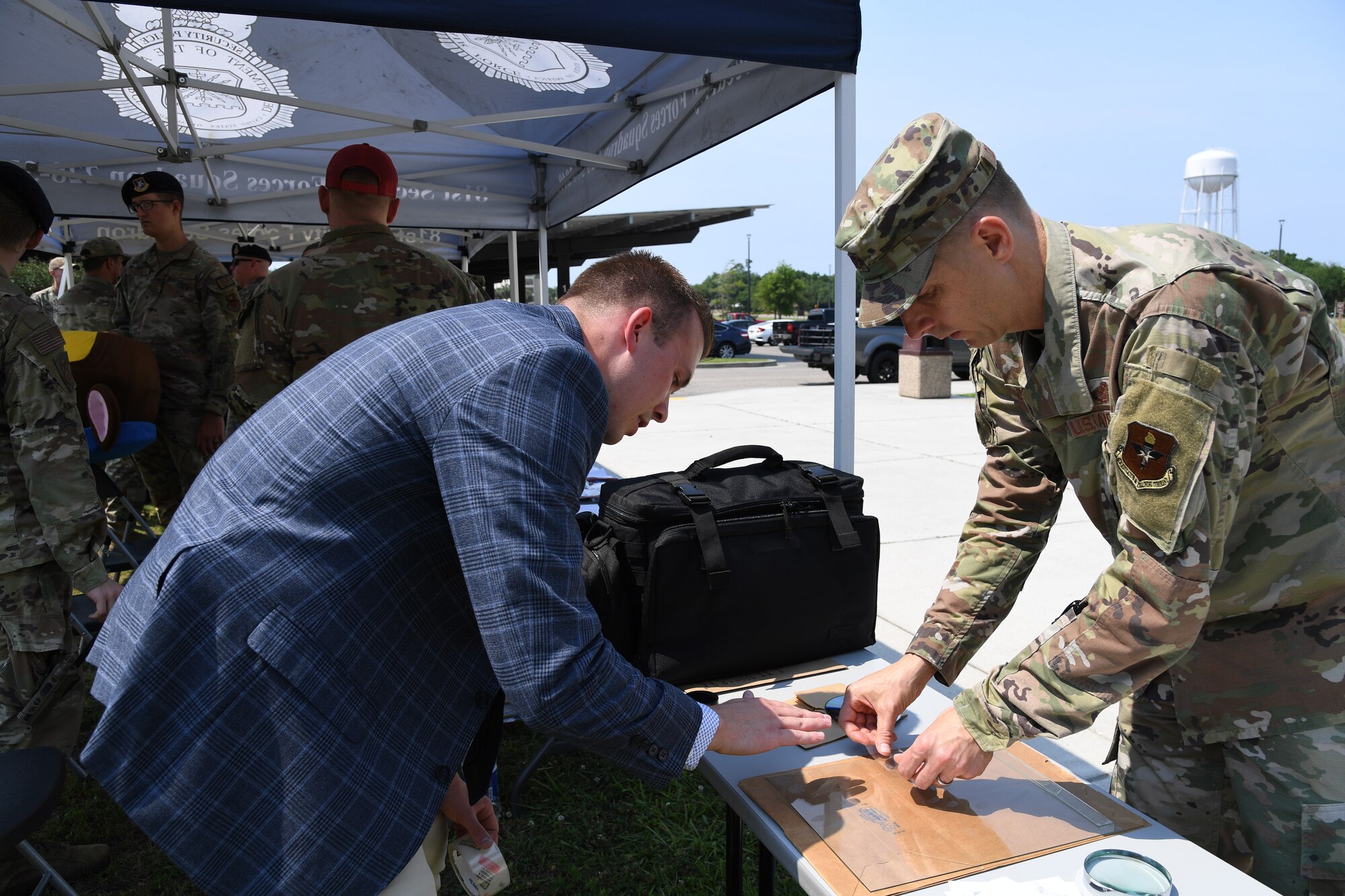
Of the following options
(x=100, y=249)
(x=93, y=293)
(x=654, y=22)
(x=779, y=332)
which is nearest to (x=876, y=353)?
(x=100, y=249)

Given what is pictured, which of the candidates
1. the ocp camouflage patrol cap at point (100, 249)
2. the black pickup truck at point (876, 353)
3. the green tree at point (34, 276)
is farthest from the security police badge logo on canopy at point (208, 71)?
the green tree at point (34, 276)

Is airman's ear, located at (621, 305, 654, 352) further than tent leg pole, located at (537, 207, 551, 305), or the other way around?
tent leg pole, located at (537, 207, 551, 305)

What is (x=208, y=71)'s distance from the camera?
425cm

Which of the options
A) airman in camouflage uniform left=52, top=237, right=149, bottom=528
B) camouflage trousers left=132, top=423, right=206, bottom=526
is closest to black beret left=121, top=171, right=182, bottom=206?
airman in camouflage uniform left=52, top=237, right=149, bottom=528

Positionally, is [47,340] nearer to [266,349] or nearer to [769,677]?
[266,349]

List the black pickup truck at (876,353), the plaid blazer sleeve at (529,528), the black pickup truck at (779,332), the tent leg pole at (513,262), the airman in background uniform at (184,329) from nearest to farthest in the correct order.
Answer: the plaid blazer sleeve at (529,528)
the airman in background uniform at (184,329)
the tent leg pole at (513,262)
the black pickup truck at (876,353)
the black pickup truck at (779,332)

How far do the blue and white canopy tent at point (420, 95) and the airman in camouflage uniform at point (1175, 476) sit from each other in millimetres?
1342

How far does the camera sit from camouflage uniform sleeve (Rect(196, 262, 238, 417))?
15.0 ft

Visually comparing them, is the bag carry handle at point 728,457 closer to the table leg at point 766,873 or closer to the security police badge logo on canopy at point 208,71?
the table leg at point 766,873

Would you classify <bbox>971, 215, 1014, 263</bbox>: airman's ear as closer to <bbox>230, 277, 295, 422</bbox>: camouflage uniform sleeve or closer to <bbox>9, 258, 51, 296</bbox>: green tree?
<bbox>230, 277, 295, 422</bbox>: camouflage uniform sleeve

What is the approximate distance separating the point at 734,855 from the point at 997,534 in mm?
834

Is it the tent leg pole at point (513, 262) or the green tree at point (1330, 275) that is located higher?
the green tree at point (1330, 275)

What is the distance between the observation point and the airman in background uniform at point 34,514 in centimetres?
216

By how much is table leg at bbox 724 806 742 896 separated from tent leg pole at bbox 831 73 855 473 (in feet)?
4.71
